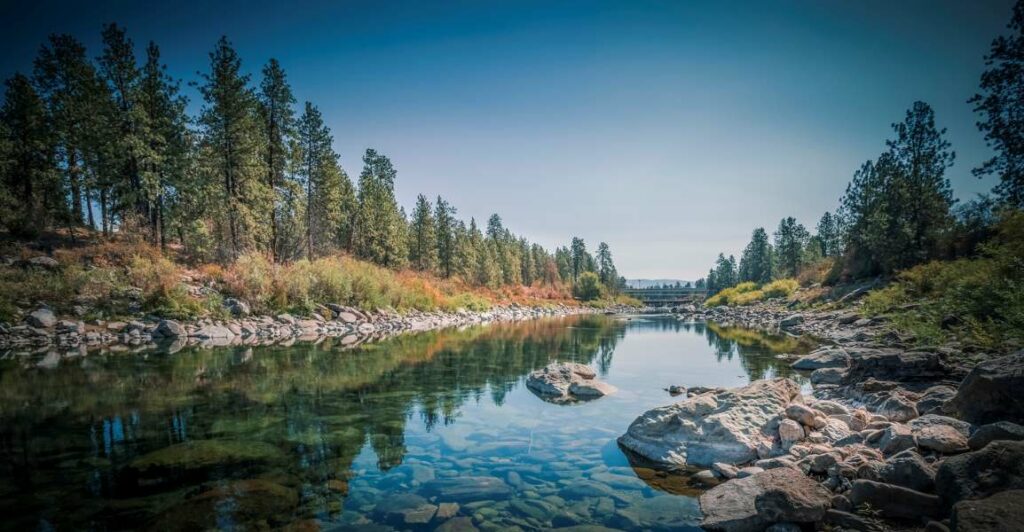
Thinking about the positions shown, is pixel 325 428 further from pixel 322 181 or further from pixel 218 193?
pixel 322 181

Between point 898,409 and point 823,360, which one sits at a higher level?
point 898,409

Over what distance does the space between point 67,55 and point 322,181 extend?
17.6 meters

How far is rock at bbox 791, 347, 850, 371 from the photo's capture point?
532 inches

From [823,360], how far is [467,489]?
13.6 metres

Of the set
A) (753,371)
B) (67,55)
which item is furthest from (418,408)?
(67,55)

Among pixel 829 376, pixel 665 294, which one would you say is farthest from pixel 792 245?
pixel 829 376

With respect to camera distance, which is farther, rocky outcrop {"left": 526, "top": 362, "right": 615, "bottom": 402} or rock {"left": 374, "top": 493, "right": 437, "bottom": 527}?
rocky outcrop {"left": 526, "top": 362, "right": 615, "bottom": 402}

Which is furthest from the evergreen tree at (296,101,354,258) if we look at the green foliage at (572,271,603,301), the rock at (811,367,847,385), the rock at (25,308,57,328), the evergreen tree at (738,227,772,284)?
the evergreen tree at (738,227,772,284)

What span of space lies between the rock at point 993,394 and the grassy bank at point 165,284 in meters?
→ 27.0

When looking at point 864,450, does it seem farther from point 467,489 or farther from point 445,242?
point 445,242

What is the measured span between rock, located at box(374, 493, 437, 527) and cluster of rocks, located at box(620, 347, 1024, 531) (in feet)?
10.4

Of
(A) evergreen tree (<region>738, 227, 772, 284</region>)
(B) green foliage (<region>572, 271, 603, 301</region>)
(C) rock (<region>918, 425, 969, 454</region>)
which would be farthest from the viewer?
(B) green foliage (<region>572, 271, 603, 301</region>)

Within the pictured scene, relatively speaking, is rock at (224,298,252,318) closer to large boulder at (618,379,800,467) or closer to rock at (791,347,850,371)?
large boulder at (618,379,800,467)

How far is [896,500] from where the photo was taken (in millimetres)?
4293
